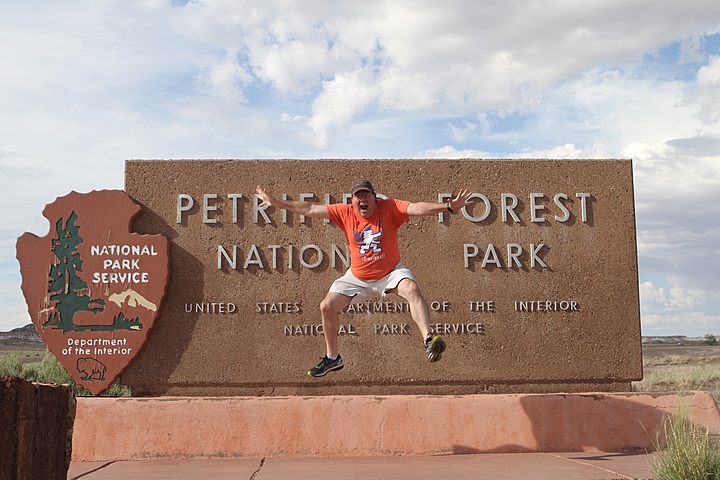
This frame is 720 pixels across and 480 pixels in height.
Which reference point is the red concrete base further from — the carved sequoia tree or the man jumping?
the carved sequoia tree

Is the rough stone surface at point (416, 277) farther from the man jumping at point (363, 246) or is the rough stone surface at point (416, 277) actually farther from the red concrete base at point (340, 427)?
the man jumping at point (363, 246)

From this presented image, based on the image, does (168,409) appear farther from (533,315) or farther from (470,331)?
(533,315)

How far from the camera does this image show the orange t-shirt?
7008mm

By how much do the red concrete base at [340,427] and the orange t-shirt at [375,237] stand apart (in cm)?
147

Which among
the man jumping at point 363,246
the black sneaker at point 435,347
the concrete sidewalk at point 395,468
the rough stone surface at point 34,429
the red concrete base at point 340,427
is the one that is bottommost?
the concrete sidewalk at point 395,468

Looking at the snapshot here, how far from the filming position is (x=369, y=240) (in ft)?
23.2

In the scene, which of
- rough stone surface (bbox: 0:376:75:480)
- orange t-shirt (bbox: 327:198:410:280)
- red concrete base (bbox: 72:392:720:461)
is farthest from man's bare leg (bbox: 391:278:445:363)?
rough stone surface (bbox: 0:376:75:480)

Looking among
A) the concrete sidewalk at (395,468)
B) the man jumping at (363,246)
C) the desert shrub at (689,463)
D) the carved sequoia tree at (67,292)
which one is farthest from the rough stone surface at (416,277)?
the desert shrub at (689,463)

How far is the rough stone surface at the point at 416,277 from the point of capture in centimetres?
826

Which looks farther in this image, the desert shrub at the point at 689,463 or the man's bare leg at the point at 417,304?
the man's bare leg at the point at 417,304

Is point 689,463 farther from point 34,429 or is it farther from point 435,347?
point 34,429

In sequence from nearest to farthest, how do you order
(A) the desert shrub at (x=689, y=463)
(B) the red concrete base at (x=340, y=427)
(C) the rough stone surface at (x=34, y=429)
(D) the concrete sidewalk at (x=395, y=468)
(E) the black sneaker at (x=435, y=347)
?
(C) the rough stone surface at (x=34, y=429)
(A) the desert shrub at (x=689, y=463)
(D) the concrete sidewalk at (x=395, y=468)
(E) the black sneaker at (x=435, y=347)
(B) the red concrete base at (x=340, y=427)

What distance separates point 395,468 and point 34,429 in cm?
341

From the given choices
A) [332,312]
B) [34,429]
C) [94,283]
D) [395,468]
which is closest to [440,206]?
[332,312]
